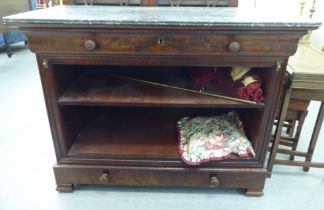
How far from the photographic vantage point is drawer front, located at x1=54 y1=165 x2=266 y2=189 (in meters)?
1.27

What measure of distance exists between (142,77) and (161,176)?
0.55 metres

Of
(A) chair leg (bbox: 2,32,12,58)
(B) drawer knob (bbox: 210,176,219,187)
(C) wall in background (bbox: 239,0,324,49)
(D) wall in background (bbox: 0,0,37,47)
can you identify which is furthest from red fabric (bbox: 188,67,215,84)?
(D) wall in background (bbox: 0,0,37,47)

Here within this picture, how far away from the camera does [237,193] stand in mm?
1364

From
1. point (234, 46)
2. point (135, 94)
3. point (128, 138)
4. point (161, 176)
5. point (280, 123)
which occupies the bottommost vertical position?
point (161, 176)

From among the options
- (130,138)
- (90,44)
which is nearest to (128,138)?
(130,138)

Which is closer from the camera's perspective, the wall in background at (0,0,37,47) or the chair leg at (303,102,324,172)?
the chair leg at (303,102,324,172)

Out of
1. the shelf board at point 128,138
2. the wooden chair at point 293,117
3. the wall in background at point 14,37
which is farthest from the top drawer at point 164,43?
the wall in background at point 14,37

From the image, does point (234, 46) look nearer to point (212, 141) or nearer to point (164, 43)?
point (164, 43)

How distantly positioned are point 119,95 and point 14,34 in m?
3.23

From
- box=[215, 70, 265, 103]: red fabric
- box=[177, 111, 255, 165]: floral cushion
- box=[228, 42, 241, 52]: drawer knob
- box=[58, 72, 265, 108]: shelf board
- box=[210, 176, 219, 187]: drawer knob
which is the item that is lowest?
box=[210, 176, 219, 187]: drawer knob

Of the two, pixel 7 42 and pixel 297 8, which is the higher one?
pixel 297 8

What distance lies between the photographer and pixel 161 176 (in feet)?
4.26

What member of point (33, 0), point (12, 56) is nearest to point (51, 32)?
point (12, 56)

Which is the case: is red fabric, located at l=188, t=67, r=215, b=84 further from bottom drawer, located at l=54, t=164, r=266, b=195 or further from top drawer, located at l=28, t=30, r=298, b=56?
bottom drawer, located at l=54, t=164, r=266, b=195
